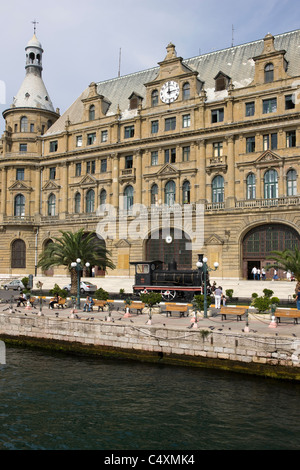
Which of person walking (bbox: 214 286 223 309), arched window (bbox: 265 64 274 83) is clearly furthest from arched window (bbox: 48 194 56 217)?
person walking (bbox: 214 286 223 309)

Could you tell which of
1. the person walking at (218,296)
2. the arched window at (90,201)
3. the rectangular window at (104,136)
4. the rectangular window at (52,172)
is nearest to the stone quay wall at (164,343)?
the person walking at (218,296)

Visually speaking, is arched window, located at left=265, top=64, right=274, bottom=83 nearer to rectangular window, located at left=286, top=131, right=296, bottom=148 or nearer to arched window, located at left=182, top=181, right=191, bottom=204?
rectangular window, located at left=286, top=131, right=296, bottom=148

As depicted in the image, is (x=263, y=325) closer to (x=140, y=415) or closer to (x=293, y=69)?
(x=140, y=415)

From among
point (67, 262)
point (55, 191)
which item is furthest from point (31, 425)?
point (55, 191)

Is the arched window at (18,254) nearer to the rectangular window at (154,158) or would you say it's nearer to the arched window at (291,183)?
the rectangular window at (154,158)

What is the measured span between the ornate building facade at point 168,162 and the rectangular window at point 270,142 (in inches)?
6.7

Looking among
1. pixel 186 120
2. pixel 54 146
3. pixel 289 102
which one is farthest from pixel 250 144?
pixel 54 146

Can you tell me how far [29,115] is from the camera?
68.1 meters

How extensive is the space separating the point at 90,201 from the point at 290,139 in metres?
28.4

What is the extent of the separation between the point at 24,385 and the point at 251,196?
37.2 metres

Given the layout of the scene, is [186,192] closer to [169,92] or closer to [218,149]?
[218,149]

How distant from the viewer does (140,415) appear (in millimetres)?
15336

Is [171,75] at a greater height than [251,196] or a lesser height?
greater
